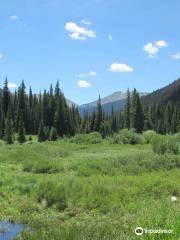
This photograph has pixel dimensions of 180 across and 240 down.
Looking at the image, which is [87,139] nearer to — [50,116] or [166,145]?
[166,145]

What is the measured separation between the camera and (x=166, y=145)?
3816 centimetres

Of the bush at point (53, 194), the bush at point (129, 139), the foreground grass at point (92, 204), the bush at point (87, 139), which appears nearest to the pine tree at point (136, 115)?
the bush at point (87, 139)

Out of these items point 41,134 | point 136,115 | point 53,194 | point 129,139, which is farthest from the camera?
point 136,115

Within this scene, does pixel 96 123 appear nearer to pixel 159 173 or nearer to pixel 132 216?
pixel 159 173

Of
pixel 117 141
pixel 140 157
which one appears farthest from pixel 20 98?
pixel 140 157

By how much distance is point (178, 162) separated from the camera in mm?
30203

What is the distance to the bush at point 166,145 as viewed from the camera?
3731 centimetres

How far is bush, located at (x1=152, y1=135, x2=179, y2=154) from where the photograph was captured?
37312 mm

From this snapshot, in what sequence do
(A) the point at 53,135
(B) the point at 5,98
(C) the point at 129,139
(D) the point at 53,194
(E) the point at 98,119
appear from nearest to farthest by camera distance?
1. (D) the point at 53,194
2. (C) the point at 129,139
3. (A) the point at 53,135
4. (B) the point at 5,98
5. (E) the point at 98,119

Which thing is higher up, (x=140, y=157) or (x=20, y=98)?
(x=20, y=98)

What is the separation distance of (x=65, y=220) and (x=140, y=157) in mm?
16240

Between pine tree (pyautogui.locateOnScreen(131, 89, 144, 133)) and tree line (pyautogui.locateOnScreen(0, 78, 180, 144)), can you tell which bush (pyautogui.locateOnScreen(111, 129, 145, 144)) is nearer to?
tree line (pyautogui.locateOnScreen(0, 78, 180, 144))

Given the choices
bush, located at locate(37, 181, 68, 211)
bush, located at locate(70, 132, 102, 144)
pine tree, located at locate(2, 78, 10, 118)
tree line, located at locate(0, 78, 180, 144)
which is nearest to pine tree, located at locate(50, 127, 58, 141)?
tree line, located at locate(0, 78, 180, 144)

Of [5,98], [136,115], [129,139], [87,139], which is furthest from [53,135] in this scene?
[129,139]
